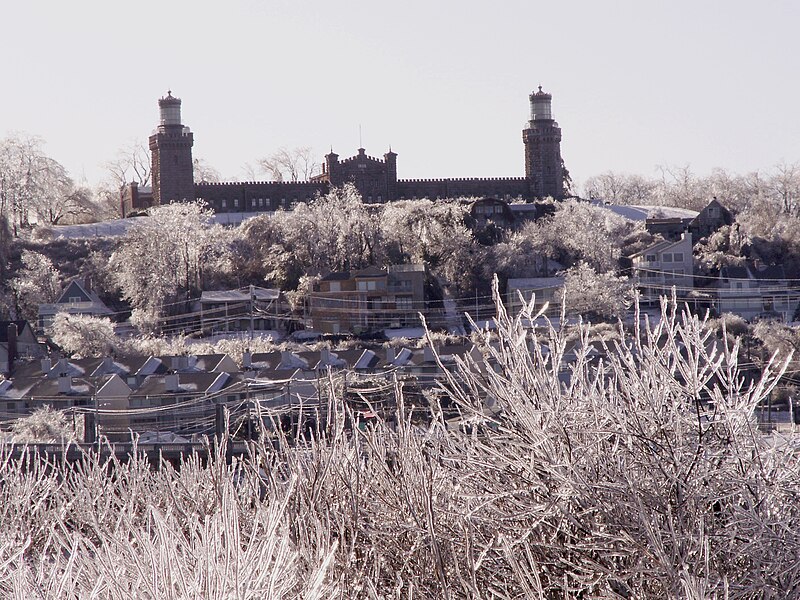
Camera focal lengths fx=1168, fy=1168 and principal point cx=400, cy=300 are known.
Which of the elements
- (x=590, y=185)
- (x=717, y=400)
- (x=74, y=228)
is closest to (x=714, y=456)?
(x=717, y=400)

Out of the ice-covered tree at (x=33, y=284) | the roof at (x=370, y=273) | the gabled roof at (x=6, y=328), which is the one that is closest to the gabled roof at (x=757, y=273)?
the roof at (x=370, y=273)

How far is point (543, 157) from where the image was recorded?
89.4 m

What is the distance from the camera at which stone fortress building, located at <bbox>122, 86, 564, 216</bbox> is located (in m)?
85.1

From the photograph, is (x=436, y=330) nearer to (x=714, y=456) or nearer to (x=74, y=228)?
(x=74, y=228)

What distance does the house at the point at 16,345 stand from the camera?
4557 centimetres

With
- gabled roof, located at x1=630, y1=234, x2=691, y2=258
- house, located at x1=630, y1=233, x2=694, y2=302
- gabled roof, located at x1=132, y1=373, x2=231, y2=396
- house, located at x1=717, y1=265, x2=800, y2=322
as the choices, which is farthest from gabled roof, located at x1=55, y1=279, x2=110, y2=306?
house, located at x1=717, y1=265, x2=800, y2=322

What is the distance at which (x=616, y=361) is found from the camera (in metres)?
6.72

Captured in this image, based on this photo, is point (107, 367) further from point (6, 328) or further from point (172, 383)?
point (6, 328)

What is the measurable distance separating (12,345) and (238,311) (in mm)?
14368

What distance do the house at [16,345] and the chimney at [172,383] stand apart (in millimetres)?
9236

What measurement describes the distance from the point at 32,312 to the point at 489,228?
27561 millimetres

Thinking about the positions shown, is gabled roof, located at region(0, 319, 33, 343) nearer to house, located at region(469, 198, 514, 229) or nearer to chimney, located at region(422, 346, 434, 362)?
chimney, located at region(422, 346, 434, 362)

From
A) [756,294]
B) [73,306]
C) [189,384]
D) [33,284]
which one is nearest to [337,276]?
[73,306]

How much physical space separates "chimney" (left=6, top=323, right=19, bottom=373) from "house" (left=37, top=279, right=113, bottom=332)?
1076cm
